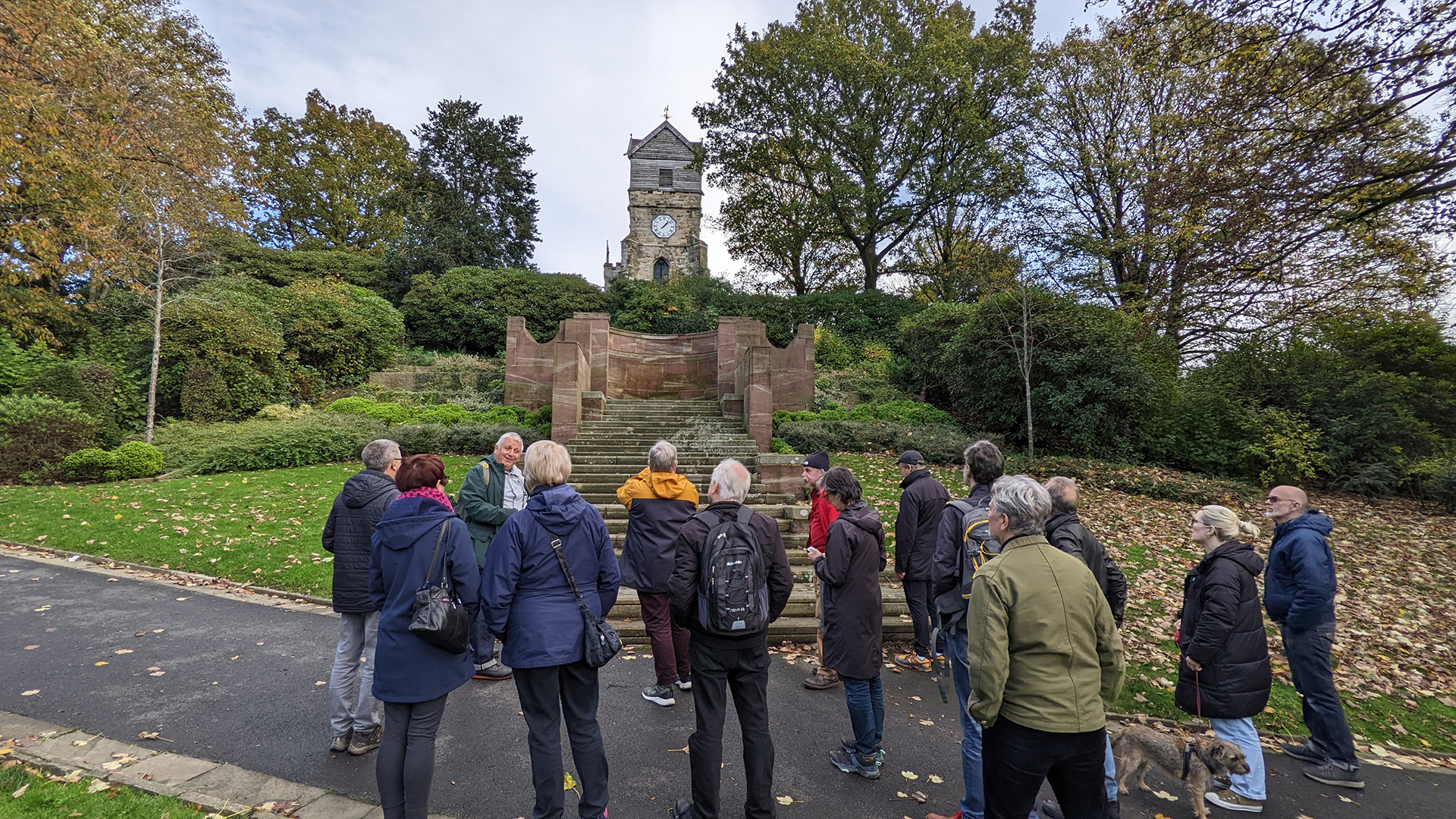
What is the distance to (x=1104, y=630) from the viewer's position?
2602 mm

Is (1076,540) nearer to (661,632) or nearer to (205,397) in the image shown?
(661,632)

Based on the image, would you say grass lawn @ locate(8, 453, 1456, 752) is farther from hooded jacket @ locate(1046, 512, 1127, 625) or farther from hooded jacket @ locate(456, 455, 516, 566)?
hooded jacket @ locate(456, 455, 516, 566)

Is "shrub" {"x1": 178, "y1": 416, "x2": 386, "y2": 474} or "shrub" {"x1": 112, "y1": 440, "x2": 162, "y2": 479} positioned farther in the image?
"shrub" {"x1": 178, "y1": 416, "x2": 386, "y2": 474}

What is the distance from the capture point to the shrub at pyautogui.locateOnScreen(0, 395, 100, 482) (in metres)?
11.6

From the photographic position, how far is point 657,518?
14.8ft

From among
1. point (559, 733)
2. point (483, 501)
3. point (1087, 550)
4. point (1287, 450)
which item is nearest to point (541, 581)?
point (559, 733)

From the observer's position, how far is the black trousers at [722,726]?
3.11 meters

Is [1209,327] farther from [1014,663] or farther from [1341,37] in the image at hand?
[1014,663]

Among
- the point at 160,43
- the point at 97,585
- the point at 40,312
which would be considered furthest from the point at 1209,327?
the point at 160,43

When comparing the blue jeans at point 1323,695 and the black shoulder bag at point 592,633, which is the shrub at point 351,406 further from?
the blue jeans at point 1323,695

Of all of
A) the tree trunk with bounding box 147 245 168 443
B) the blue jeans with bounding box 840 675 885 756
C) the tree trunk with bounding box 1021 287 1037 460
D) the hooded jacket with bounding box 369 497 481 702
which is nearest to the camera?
the hooded jacket with bounding box 369 497 481 702

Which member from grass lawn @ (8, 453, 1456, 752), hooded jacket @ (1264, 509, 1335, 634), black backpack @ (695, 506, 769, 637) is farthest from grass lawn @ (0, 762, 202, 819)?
hooded jacket @ (1264, 509, 1335, 634)

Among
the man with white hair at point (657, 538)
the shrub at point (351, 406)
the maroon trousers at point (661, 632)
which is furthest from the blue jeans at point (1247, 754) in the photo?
the shrub at point (351, 406)

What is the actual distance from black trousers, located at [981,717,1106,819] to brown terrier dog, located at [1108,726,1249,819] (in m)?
1.51
